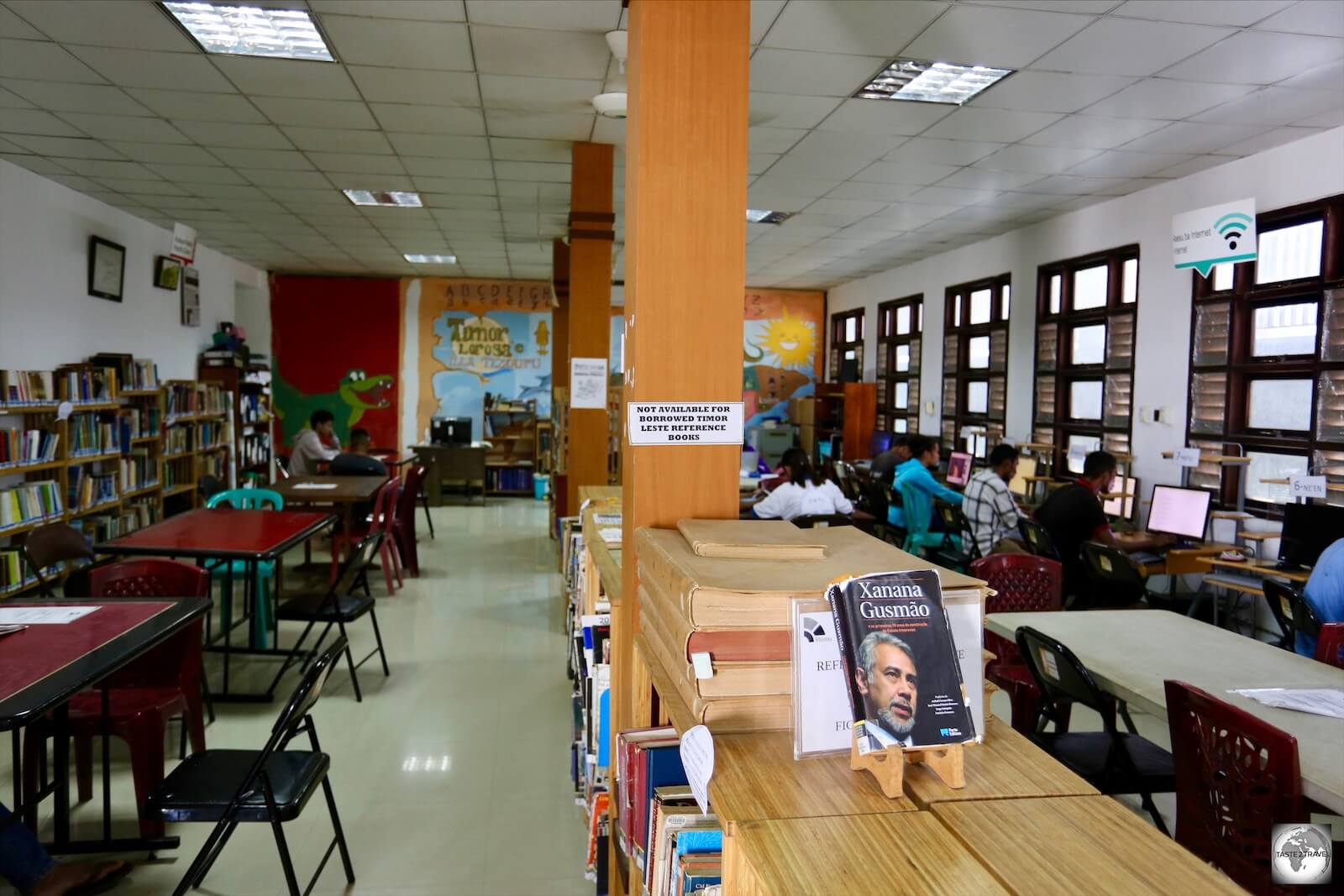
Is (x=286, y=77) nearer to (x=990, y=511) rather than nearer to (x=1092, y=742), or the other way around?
(x=1092, y=742)

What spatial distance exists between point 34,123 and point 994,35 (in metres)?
6.04

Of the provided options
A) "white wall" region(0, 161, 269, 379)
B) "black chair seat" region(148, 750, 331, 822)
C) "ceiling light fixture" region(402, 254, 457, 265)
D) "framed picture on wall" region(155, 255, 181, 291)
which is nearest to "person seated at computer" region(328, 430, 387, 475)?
"white wall" region(0, 161, 269, 379)

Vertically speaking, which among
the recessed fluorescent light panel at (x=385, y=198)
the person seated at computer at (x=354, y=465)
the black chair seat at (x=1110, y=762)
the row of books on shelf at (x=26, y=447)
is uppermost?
the recessed fluorescent light panel at (x=385, y=198)

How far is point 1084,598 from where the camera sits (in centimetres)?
566

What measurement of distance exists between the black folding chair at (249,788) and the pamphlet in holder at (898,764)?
5.63 feet

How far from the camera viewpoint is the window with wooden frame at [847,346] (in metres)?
12.0

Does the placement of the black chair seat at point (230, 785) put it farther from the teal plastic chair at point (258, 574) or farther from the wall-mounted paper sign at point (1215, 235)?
the wall-mounted paper sign at point (1215, 235)

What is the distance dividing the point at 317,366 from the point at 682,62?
1191 cm

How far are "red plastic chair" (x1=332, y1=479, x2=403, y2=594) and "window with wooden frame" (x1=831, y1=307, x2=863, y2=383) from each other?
23.4 ft

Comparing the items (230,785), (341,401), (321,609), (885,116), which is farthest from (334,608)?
(341,401)

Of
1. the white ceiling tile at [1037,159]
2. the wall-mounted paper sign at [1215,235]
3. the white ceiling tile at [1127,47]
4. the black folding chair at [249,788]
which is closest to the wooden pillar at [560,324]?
the white ceiling tile at [1037,159]

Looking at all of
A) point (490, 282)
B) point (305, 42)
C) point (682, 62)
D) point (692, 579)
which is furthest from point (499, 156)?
point (490, 282)

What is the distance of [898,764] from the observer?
4.18ft

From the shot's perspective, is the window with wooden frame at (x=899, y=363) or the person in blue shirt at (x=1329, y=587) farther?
the window with wooden frame at (x=899, y=363)
